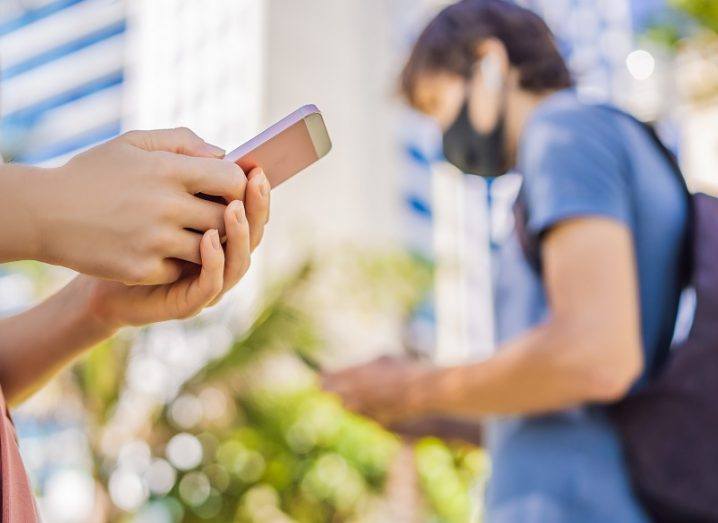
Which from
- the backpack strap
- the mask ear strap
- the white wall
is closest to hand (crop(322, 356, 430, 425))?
the backpack strap

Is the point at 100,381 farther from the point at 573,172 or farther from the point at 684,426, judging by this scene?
the point at 684,426

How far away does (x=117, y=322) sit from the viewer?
0.81m

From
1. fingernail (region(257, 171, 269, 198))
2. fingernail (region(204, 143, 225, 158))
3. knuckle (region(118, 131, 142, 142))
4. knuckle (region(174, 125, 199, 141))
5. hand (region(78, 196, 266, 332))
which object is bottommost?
hand (region(78, 196, 266, 332))

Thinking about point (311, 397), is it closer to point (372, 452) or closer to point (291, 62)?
point (372, 452)

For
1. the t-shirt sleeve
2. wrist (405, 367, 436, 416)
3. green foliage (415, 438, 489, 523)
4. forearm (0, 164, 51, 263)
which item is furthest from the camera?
green foliage (415, 438, 489, 523)

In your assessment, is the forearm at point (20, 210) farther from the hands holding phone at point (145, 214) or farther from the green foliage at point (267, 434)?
the green foliage at point (267, 434)

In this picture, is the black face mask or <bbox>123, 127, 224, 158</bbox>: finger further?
the black face mask

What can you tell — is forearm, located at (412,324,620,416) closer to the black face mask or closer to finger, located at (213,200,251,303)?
the black face mask

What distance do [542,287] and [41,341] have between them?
83cm

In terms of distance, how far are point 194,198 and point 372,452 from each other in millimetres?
7647

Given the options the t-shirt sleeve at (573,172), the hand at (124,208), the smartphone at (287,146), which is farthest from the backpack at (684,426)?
the hand at (124,208)

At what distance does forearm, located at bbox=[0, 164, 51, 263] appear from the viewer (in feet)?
1.97

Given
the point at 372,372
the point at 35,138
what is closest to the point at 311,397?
the point at 35,138

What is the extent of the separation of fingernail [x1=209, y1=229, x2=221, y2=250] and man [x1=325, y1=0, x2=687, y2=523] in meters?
0.75
